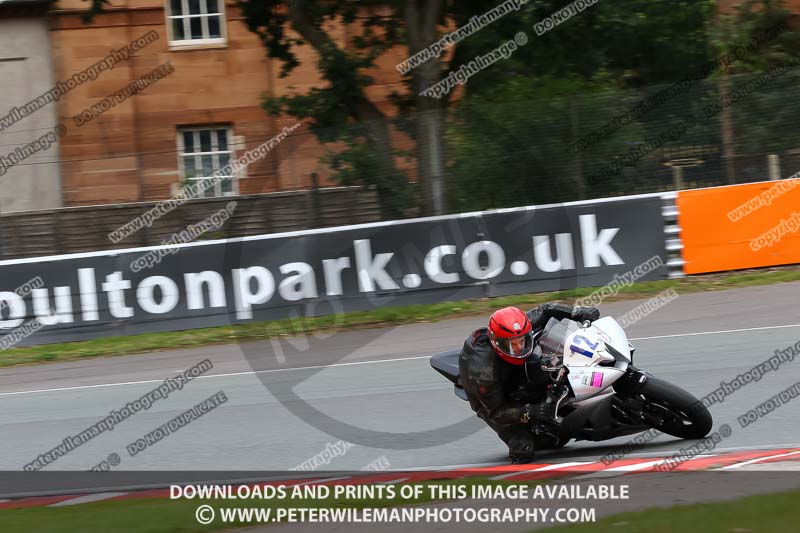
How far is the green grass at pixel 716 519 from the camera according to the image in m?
5.29

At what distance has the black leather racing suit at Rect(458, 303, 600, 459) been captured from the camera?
8133mm

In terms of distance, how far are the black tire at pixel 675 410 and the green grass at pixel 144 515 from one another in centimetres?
148

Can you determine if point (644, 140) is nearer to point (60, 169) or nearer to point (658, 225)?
point (658, 225)

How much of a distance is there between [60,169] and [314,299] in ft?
16.6

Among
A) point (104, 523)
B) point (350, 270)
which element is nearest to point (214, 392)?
point (350, 270)

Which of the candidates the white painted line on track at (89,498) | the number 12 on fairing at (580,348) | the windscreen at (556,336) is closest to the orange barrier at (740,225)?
the windscreen at (556,336)

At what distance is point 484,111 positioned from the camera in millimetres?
17219

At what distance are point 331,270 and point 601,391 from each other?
28.2 ft
